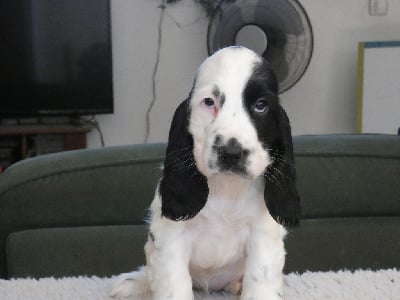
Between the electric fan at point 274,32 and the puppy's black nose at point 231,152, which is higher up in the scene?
the electric fan at point 274,32

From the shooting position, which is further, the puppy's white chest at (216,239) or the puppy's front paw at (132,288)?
the puppy's front paw at (132,288)

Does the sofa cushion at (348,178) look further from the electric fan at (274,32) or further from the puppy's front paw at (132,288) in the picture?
the electric fan at (274,32)

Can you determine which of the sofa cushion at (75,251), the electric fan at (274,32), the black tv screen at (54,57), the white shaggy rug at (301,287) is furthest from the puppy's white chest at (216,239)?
the black tv screen at (54,57)

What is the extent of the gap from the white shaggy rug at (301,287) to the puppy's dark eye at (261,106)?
410 mm

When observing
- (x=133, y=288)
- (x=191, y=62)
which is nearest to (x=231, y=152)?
(x=133, y=288)

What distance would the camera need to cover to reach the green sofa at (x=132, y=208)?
1.36m

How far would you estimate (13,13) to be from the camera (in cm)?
333

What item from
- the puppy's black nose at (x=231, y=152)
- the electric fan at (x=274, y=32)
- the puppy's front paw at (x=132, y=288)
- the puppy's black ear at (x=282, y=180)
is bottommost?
the puppy's front paw at (x=132, y=288)

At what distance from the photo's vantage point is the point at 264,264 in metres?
0.92

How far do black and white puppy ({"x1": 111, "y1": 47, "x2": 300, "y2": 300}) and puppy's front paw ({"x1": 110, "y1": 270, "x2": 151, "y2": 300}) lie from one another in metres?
0.12

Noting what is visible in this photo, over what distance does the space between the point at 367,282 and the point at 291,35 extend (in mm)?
2143

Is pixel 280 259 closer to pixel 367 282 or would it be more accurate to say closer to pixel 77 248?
pixel 367 282

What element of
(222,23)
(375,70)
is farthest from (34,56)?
(375,70)

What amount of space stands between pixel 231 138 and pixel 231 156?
0.03 m
